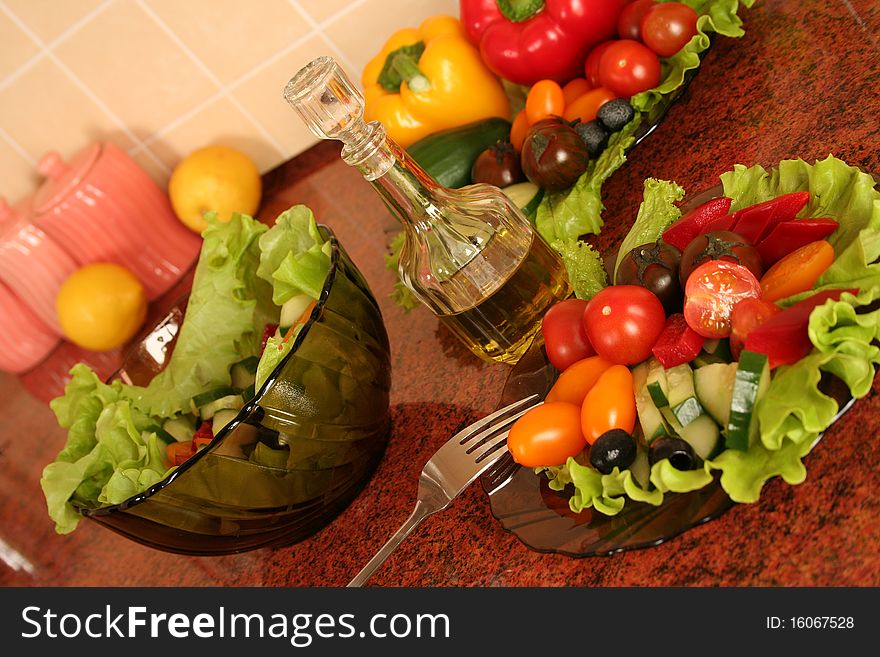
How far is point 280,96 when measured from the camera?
1.68 meters

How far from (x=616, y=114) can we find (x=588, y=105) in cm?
8

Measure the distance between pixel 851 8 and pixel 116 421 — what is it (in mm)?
1033

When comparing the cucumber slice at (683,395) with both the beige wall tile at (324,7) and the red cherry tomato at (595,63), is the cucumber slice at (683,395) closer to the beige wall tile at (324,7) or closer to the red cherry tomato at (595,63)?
the red cherry tomato at (595,63)

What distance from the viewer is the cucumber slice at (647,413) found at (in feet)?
2.27

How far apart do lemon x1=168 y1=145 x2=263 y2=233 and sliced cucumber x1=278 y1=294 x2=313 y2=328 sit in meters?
0.76

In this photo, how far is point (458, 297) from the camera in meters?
0.90

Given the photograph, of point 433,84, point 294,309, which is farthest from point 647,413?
point 433,84

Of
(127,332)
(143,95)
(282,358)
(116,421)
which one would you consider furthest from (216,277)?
(143,95)

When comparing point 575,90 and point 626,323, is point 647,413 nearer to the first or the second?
point 626,323

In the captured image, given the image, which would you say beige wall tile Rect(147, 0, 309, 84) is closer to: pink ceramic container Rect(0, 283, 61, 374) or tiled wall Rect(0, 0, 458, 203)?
tiled wall Rect(0, 0, 458, 203)

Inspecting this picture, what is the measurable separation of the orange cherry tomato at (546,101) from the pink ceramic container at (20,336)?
1135mm

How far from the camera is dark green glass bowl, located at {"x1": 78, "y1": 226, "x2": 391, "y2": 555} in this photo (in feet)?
2.55

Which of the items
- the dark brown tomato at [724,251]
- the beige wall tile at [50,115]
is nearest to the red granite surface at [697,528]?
the dark brown tomato at [724,251]

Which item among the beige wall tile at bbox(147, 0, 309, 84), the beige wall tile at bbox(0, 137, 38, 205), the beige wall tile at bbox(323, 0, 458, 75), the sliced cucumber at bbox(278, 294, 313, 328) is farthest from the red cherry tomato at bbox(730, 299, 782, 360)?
the beige wall tile at bbox(0, 137, 38, 205)
